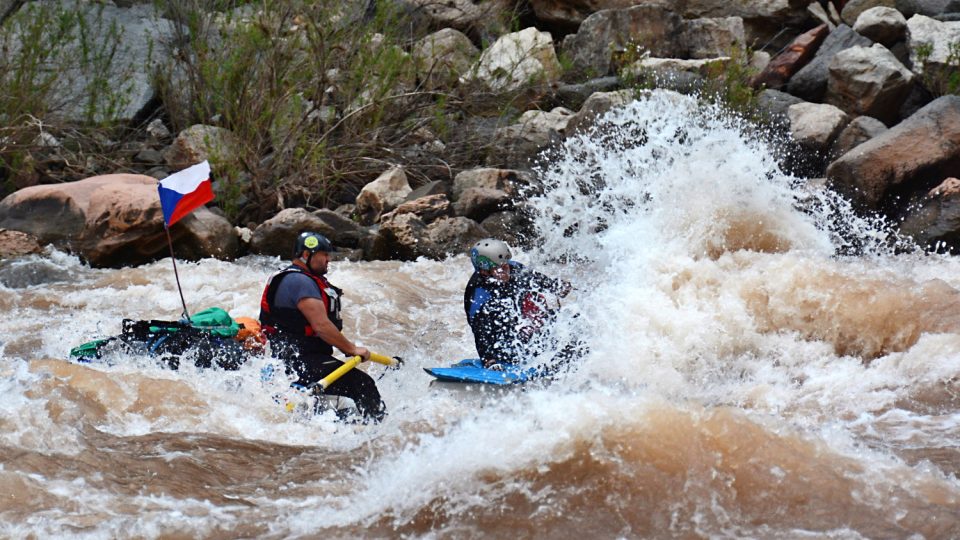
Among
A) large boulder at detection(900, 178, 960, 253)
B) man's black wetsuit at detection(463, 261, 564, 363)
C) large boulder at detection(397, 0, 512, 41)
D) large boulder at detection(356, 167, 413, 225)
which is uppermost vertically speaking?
man's black wetsuit at detection(463, 261, 564, 363)

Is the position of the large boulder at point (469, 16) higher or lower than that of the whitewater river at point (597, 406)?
lower

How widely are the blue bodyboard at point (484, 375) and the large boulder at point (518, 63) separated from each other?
347 inches

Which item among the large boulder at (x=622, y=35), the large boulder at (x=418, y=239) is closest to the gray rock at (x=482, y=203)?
the large boulder at (x=418, y=239)

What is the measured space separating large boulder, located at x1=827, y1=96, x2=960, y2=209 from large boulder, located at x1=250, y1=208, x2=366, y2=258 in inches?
192

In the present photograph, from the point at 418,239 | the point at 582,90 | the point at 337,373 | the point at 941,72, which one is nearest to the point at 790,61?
the point at 941,72

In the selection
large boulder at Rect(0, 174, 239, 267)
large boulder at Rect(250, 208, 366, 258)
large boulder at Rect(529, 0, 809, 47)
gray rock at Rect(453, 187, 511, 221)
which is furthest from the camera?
large boulder at Rect(529, 0, 809, 47)

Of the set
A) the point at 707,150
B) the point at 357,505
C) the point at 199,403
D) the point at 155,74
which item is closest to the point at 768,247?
the point at 707,150

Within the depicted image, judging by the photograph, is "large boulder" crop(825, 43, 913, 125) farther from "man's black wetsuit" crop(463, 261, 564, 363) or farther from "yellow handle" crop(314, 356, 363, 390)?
"yellow handle" crop(314, 356, 363, 390)

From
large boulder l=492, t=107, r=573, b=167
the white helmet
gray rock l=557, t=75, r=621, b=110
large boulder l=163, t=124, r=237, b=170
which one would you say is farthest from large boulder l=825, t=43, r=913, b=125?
the white helmet

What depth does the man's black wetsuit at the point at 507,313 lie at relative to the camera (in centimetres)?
529

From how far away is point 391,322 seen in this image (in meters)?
8.46

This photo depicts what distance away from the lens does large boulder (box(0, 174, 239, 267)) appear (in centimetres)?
991

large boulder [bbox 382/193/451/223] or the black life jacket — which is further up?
the black life jacket

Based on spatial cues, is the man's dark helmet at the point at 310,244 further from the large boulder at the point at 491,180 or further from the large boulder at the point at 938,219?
the large boulder at the point at 491,180
